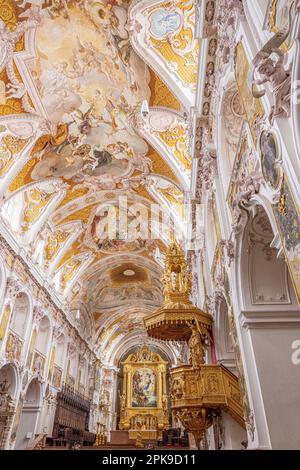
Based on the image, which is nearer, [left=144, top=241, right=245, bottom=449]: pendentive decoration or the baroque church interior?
the baroque church interior

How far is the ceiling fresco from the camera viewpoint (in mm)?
9852

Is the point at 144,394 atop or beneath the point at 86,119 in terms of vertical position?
beneath

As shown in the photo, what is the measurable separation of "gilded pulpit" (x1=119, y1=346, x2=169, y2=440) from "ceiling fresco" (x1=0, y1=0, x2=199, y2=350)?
16013 mm

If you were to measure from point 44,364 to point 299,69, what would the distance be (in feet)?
58.8

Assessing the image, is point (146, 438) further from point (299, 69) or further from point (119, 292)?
point (299, 69)

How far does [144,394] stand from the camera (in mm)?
31547

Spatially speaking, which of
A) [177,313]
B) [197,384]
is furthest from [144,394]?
[197,384]

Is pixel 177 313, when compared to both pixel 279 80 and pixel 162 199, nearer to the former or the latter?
pixel 279 80

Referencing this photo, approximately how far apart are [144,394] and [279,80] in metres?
32.8

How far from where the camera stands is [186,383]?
7598mm

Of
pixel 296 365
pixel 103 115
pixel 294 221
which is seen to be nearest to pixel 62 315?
pixel 103 115

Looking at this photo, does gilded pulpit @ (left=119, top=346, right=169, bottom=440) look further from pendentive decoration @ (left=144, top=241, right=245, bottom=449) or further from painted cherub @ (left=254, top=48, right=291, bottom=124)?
painted cherub @ (left=254, top=48, right=291, bottom=124)

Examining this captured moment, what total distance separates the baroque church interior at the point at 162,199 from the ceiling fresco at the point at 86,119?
59mm

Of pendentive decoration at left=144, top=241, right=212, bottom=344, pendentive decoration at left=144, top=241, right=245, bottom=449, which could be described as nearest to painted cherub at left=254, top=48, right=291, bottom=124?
pendentive decoration at left=144, top=241, right=245, bottom=449
